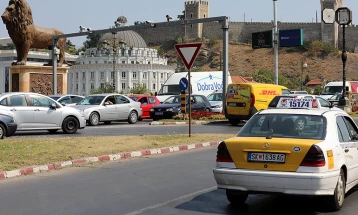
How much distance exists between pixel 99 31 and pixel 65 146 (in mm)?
22020

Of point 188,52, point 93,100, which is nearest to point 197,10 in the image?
point 93,100

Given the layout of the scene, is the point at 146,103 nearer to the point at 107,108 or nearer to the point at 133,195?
the point at 107,108

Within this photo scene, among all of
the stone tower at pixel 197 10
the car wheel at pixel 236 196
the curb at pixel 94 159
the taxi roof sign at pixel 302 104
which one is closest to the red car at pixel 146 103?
the curb at pixel 94 159

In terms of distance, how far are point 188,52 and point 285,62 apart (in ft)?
424

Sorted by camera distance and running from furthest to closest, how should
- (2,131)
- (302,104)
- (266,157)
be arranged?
(2,131) < (302,104) < (266,157)

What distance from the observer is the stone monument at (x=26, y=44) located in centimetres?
3675

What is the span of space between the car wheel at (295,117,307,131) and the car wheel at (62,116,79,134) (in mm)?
13878

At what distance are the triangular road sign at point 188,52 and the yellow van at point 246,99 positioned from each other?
7951 mm

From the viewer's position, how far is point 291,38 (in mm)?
57875

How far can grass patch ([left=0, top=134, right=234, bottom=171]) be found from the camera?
42.9ft

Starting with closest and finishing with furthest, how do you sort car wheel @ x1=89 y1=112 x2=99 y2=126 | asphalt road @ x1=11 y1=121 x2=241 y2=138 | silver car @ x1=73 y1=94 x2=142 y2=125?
asphalt road @ x1=11 y1=121 x2=241 y2=138 < car wheel @ x1=89 y1=112 x2=99 y2=126 < silver car @ x1=73 y1=94 x2=142 y2=125

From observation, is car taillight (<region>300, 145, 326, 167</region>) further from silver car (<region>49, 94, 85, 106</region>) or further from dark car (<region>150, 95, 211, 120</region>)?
silver car (<region>49, 94, 85, 106</region>)

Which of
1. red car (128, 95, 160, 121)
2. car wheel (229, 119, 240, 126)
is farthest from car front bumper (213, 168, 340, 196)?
red car (128, 95, 160, 121)

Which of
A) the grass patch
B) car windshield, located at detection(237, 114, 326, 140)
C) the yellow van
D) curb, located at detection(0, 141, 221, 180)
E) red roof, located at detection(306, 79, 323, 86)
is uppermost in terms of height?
red roof, located at detection(306, 79, 323, 86)
